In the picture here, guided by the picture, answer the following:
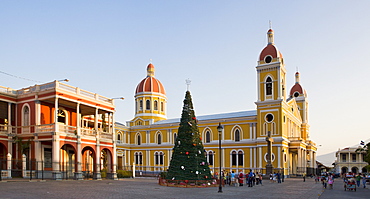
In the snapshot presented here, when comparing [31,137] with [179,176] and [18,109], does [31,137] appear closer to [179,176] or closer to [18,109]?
[18,109]

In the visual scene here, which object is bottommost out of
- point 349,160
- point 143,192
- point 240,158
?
point 349,160

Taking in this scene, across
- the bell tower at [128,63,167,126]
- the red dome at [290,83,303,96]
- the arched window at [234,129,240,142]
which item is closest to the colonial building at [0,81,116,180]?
the arched window at [234,129,240,142]

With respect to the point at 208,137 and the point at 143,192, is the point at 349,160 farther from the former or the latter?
the point at 143,192

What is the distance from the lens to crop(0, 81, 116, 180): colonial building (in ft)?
110

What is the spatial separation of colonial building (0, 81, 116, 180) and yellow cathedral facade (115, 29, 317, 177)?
11.0 m

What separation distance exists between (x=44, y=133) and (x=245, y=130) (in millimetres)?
31594

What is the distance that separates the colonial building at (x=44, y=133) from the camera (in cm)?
3356

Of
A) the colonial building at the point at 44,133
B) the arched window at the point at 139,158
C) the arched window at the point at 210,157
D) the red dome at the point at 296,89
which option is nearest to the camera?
Result: the colonial building at the point at 44,133

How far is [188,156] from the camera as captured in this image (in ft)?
91.0

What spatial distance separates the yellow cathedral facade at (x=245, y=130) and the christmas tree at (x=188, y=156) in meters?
19.1

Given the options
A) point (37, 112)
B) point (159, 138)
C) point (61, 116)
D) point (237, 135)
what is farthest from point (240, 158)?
point (37, 112)

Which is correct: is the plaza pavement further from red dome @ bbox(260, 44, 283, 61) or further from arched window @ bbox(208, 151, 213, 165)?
arched window @ bbox(208, 151, 213, 165)

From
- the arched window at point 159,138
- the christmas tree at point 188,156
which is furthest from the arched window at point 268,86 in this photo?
the christmas tree at point 188,156

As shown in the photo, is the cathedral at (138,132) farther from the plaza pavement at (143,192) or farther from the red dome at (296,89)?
the plaza pavement at (143,192)
